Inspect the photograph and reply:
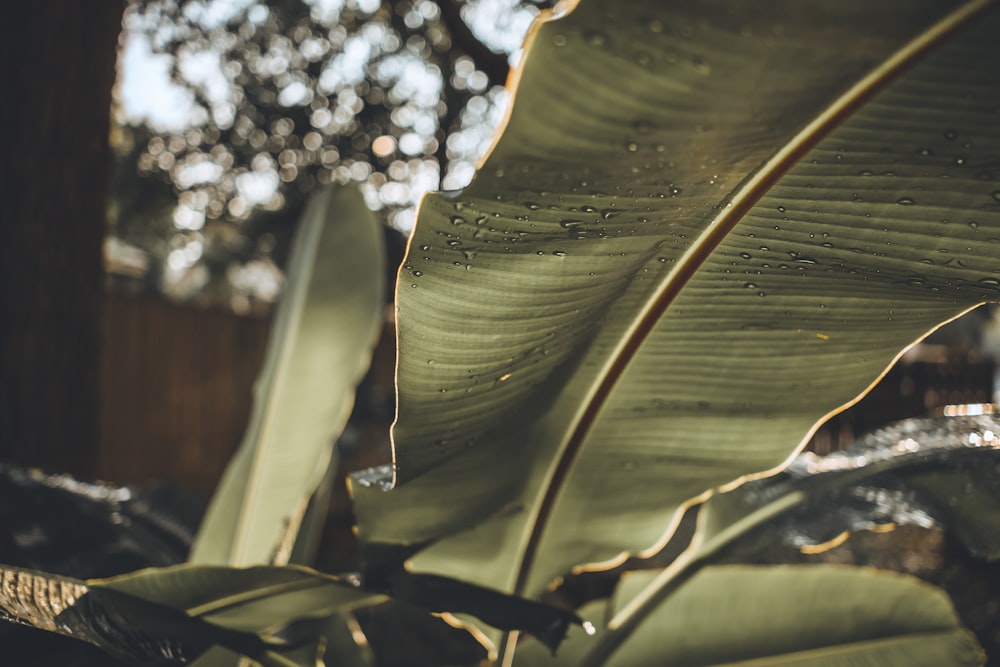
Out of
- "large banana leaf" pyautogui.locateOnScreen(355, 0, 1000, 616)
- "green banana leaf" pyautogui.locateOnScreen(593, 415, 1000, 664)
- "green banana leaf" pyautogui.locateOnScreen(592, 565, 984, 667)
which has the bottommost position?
"green banana leaf" pyautogui.locateOnScreen(592, 565, 984, 667)

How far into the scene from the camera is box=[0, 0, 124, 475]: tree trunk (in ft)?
4.99

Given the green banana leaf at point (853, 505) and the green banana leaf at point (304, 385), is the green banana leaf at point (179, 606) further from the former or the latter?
the green banana leaf at point (853, 505)

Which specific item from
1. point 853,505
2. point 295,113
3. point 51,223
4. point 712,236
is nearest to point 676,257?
point 712,236

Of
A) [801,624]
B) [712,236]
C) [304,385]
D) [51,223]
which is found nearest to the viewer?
[712,236]

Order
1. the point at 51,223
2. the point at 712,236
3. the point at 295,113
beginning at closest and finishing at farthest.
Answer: the point at 712,236 → the point at 51,223 → the point at 295,113

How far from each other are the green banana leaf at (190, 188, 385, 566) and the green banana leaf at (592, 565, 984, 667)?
0.54 metres

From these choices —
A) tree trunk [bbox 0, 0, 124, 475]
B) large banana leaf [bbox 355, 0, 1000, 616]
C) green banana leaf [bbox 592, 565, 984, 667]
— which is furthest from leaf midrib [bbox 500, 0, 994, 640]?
tree trunk [bbox 0, 0, 124, 475]

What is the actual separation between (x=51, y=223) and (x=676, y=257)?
1.53 metres

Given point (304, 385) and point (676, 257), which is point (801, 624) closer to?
point (676, 257)

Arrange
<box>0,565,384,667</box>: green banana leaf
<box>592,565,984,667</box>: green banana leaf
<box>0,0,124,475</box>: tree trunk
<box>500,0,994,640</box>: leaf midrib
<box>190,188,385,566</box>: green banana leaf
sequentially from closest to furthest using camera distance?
<box>500,0,994,640</box>: leaf midrib → <box>0,565,384,667</box>: green banana leaf → <box>592,565,984,667</box>: green banana leaf → <box>190,188,385,566</box>: green banana leaf → <box>0,0,124,475</box>: tree trunk

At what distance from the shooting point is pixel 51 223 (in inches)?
61.8

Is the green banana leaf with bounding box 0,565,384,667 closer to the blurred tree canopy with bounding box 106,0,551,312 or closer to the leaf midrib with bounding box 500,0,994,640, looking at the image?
the leaf midrib with bounding box 500,0,994,640

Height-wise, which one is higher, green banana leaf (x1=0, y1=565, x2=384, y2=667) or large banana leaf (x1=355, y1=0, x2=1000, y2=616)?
large banana leaf (x1=355, y1=0, x2=1000, y2=616)

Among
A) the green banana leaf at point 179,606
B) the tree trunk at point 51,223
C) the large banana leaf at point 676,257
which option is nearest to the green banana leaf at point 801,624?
the large banana leaf at point 676,257
